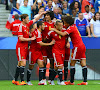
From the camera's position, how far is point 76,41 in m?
12.7

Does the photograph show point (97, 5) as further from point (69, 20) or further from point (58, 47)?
point (58, 47)

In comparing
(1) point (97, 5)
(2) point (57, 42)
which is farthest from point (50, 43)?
(1) point (97, 5)

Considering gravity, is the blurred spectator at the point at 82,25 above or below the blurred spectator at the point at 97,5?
below

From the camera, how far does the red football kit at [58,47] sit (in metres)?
12.6

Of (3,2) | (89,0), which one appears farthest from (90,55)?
(3,2)

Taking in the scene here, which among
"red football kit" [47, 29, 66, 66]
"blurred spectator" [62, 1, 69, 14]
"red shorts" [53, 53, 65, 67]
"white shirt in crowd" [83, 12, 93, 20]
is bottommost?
"red shorts" [53, 53, 65, 67]

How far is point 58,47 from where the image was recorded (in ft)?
41.5

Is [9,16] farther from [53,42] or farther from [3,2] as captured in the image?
[53,42]

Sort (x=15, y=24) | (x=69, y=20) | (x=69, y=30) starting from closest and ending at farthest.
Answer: (x=69, y=30)
(x=69, y=20)
(x=15, y=24)

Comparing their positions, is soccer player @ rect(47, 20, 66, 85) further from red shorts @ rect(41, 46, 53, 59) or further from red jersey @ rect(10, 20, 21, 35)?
red jersey @ rect(10, 20, 21, 35)

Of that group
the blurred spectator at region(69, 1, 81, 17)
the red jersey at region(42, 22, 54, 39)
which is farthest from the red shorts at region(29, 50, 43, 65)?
the blurred spectator at region(69, 1, 81, 17)

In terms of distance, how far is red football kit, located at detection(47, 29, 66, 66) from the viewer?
12.6 metres

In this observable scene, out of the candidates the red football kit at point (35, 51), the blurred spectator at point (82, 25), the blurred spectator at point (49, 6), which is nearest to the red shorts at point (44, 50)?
the red football kit at point (35, 51)

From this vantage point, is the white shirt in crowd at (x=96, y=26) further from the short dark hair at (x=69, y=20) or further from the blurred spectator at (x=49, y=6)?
the short dark hair at (x=69, y=20)
